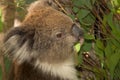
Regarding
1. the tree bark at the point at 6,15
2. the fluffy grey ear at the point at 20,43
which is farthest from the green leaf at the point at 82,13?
the tree bark at the point at 6,15

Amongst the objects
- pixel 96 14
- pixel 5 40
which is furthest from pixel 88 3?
pixel 5 40

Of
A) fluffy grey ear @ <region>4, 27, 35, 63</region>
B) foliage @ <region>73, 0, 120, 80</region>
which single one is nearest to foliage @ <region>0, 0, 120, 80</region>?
foliage @ <region>73, 0, 120, 80</region>

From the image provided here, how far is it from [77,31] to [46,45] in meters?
0.23

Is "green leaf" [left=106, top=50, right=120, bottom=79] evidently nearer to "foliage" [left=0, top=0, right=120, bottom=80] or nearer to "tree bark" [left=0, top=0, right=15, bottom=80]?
"foliage" [left=0, top=0, right=120, bottom=80]

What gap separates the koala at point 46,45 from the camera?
2.30 m

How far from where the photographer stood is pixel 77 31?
235cm

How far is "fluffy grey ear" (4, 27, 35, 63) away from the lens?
7.09ft

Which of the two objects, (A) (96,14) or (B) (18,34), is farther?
(A) (96,14)

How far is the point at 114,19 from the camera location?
2500 millimetres

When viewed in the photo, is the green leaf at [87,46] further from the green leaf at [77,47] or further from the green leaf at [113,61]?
the green leaf at [113,61]

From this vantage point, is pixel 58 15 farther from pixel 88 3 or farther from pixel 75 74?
pixel 75 74

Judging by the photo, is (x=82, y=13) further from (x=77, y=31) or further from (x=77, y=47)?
(x=77, y=47)

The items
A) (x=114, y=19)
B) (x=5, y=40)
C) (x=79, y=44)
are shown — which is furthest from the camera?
(x=114, y=19)

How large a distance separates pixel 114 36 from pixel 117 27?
12cm
